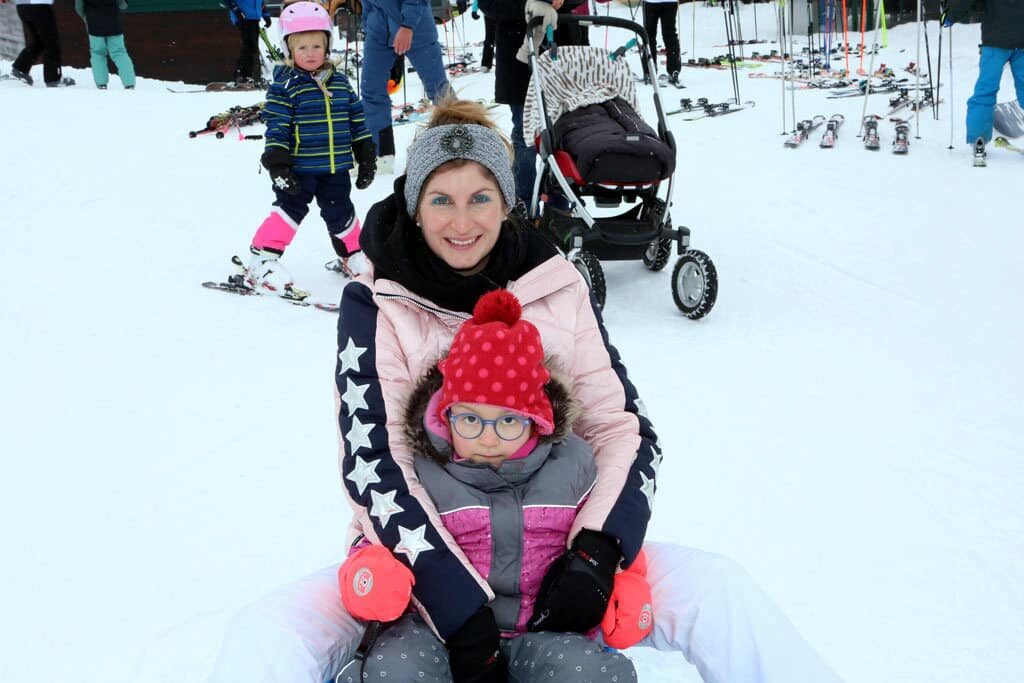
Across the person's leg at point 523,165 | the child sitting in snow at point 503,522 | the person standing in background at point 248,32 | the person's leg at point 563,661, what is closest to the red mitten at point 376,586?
the child sitting in snow at point 503,522

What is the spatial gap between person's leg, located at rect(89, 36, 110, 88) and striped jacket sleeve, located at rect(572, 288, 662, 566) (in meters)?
9.87

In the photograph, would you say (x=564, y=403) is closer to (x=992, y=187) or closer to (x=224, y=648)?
(x=224, y=648)

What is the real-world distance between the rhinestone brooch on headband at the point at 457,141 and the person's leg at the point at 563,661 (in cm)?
92

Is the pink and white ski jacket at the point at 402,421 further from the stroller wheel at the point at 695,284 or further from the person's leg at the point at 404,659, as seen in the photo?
the stroller wheel at the point at 695,284

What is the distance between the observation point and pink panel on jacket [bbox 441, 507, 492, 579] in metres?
1.63

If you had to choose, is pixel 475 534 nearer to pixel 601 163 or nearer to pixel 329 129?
pixel 601 163

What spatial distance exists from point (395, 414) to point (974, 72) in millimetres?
10599

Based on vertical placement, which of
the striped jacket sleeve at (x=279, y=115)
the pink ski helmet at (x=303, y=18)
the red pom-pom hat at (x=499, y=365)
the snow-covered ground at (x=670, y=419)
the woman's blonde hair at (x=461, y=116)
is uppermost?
the pink ski helmet at (x=303, y=18)

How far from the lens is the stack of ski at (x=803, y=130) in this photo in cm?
749

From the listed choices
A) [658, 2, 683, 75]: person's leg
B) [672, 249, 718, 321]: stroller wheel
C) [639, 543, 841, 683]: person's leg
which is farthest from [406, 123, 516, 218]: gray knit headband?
[658, 2, 683, 75]: person's leg

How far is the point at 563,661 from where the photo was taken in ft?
4.86

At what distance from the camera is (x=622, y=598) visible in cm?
158

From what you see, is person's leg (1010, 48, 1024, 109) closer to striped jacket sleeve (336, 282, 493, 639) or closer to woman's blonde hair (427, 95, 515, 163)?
woman's blonde hair (427, 95, 515, 163)

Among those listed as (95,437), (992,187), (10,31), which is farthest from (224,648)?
(10,31)
